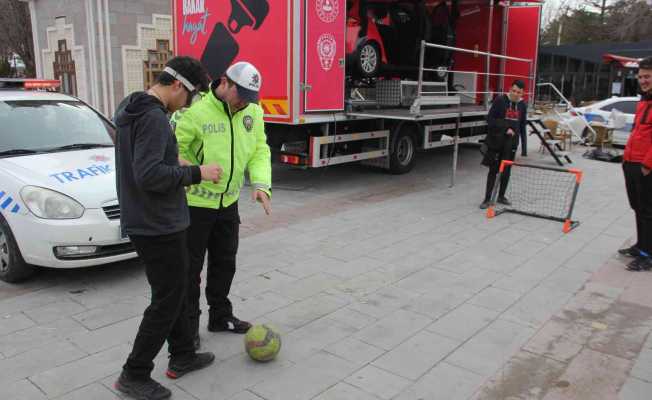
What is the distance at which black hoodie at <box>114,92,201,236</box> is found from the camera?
2.70 metres

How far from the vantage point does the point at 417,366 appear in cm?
354

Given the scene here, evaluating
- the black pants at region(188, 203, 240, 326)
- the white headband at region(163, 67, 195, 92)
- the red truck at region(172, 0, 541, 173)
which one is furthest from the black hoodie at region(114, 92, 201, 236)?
the red truck at region(172, 0, 541, 173)

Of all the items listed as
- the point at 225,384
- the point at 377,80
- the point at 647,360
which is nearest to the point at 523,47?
the point at 377,80

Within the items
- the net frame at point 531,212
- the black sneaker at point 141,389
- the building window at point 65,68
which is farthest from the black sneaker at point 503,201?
the building window at point 65,68

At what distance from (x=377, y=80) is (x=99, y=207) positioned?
6769 millimetres

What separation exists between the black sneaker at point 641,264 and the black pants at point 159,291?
4540 mm

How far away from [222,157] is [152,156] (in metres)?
0.68

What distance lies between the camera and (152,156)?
2699mm

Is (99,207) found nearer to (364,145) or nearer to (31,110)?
(31,110)

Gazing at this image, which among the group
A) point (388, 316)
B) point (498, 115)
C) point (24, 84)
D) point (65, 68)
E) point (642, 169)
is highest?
point (65, 68)

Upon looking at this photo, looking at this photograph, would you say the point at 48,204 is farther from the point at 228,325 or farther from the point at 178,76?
the point at 178,76

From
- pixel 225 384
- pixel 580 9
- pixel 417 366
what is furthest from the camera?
pixel 580 9

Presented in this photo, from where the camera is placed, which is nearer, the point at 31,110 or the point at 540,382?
the point at 540,382

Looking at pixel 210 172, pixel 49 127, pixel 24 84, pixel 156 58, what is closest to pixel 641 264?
pixel 210 172
